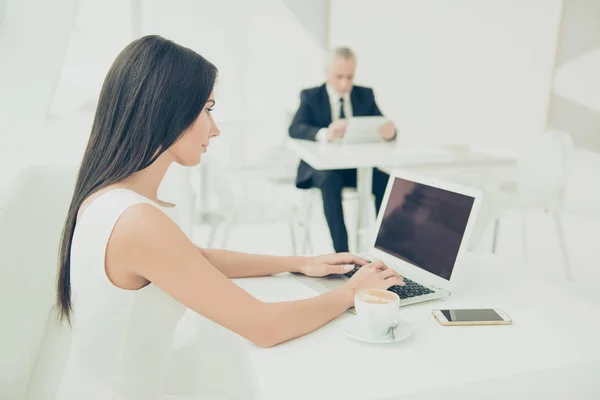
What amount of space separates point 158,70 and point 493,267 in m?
0.86

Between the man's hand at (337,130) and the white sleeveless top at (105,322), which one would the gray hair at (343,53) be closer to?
the man's hand at (337,130)

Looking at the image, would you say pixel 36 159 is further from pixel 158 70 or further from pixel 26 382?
pixel 158 70

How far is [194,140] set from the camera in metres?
1.04

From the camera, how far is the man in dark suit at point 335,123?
3090mm

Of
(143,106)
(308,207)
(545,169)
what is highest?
(143,106)

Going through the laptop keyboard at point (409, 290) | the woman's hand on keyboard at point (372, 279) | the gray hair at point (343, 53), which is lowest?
the laptop keyboard at point (409, 290)

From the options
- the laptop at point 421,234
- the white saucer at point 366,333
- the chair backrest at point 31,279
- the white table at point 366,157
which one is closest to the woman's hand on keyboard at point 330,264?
the laptop at point 421,234

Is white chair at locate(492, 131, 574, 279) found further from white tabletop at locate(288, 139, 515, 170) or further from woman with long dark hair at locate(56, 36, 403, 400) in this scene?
woman with long dark hair at locate(56, 36, 403, 400)

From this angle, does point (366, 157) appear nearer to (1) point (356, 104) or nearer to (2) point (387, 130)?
(2) point (387, 130)

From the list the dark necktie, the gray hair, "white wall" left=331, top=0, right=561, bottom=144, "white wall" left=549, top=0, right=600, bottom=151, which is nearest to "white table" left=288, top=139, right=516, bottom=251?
the dark necktie

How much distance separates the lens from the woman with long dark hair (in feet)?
2.96

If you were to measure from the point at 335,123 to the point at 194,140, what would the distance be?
2084mm

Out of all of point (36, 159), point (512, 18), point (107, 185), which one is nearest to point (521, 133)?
point (512, 18)

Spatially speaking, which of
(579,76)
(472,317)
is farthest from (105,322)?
(579,76)
